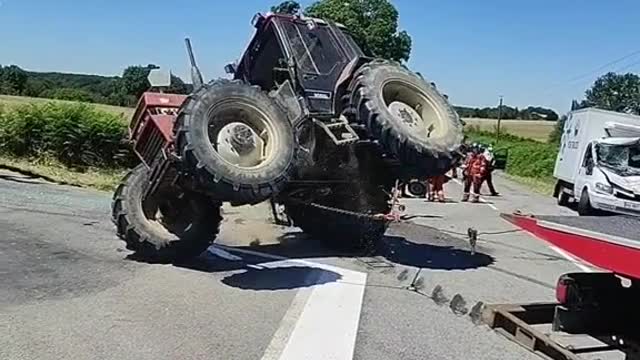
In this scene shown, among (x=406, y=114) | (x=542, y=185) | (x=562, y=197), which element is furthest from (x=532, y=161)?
(x=406, y=114)

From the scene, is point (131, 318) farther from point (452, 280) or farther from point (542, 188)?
point (542, 188)

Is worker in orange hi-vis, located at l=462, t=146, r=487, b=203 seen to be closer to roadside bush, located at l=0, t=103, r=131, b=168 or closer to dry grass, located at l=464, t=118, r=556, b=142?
roadside bush, located at l=0, t=103, r=131, b=168

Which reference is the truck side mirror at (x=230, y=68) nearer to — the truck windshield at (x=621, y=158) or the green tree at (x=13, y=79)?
the truck windshield at (x=621, y=158)

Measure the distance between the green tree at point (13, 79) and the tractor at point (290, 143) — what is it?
4455 centimetres

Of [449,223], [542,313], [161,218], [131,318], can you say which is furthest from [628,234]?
[449,223]

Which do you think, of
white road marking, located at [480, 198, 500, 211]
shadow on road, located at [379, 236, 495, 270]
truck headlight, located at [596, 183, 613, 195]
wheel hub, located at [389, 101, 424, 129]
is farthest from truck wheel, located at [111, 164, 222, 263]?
truck headlight, located at [596, 183, 613, 195]

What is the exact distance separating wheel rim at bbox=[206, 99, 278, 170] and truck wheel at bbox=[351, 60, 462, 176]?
1381 mm

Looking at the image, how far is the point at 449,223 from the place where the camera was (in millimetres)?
16609

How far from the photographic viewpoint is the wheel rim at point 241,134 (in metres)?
8.86

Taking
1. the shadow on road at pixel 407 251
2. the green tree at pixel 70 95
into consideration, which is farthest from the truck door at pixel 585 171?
the green tree at pixel 70 95

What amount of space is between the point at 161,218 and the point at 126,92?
109 feet

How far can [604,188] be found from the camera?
66.9 feet

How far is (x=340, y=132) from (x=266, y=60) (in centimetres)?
233

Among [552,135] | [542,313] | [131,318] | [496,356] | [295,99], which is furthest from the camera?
[552,135]
